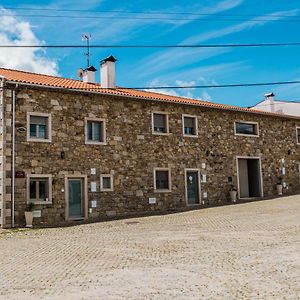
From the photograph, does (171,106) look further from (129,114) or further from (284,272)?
(284,272)

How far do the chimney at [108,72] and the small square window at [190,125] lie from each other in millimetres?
3941

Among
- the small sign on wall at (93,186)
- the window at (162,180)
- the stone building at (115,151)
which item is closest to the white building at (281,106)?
the stone building at (115,151)

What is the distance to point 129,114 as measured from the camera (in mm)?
19156

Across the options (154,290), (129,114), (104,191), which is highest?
→ (129,114)

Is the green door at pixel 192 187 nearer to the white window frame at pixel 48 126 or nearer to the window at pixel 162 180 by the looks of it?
the window at pixel 162 180

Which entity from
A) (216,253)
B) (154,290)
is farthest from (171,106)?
(154,290)

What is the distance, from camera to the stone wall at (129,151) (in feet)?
54.1

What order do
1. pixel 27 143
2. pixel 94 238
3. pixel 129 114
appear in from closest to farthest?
pixel 94 238
pixel 27 143
pixel 129 114

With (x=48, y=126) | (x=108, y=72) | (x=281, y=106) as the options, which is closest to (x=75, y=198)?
(x=48, y=126)

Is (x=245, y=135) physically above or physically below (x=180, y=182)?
above

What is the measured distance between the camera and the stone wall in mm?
16500

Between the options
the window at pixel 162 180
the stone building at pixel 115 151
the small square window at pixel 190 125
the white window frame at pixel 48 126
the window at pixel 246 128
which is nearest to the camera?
the stone building at pixel 115 151

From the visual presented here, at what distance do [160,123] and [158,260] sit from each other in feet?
40.2

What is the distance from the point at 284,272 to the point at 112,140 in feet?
40.5
